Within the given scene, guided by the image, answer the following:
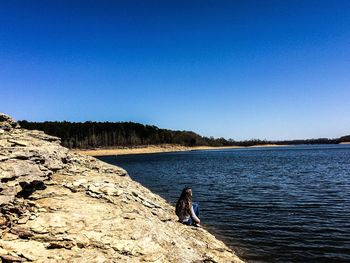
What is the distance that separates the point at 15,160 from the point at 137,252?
574cm

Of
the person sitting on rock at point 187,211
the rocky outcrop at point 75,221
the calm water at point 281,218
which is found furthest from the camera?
the person sitting on rock at point 187,211

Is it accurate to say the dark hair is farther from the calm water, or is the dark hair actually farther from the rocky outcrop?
the calm water

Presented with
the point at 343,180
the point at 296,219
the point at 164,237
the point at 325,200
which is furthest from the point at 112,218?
the point at 343,180

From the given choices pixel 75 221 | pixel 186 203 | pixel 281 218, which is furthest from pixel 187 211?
pixel 281 218

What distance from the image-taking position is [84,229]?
9.88 metres

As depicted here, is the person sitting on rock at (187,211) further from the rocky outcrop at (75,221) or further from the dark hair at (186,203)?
the rocky outcrop at (75,221)

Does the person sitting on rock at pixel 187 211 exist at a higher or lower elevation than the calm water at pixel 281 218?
higher

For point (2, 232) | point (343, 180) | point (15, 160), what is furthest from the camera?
point (343, 180)

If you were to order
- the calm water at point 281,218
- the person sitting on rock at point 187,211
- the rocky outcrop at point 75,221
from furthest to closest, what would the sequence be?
A: the person sitting on rock at point 187,211
the calm water at point 281,218
the rocky outcrop at point 75,221

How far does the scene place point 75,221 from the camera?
33.3ft

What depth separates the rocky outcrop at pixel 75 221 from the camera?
8.97 metres

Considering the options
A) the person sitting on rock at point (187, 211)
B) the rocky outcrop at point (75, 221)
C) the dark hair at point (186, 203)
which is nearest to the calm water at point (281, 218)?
the person sitting on rock at point (187, 211)

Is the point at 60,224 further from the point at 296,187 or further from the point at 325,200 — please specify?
Result: the point at 296,187

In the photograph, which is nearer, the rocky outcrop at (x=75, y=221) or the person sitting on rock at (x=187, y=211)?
the rocky outcrop at (x=75, y=221)
